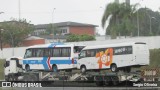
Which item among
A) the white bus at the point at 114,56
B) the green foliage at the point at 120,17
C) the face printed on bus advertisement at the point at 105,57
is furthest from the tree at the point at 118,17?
the face printed on bus advertisement at the point at 105,57

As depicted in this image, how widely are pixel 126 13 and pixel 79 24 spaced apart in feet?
212

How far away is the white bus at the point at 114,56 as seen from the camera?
34.7m

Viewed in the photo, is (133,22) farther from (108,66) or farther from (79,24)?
(79,24)

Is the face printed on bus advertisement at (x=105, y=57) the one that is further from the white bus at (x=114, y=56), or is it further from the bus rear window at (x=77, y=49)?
the bus rear window at (x=77, y=49)

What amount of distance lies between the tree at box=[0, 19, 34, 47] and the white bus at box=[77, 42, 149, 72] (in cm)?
5346

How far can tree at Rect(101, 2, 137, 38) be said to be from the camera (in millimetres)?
64750

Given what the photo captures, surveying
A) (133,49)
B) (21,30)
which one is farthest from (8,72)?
(21,30)

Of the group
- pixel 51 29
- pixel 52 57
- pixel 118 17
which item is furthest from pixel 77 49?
pixel 51 29

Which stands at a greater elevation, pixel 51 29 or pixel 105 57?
pixel 51 29

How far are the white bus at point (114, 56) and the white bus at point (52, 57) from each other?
82 cm

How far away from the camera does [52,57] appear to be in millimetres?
37781

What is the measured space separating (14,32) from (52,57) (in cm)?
5542

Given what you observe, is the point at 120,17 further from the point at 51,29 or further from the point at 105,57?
the point at 51,29

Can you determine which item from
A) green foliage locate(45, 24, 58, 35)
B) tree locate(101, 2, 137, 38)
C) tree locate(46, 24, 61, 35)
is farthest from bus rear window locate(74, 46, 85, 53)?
tree locate(46, 24, 61, 35)
